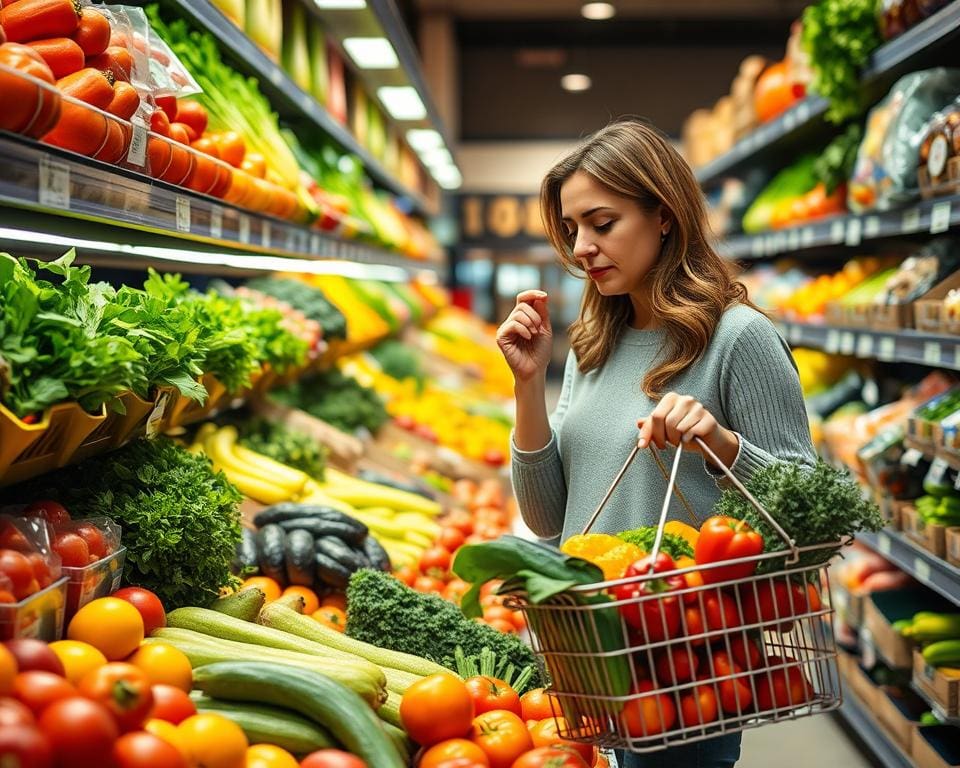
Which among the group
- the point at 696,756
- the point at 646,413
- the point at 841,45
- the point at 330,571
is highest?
the point at 841,45

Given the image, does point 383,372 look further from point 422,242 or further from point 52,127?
point 52,127

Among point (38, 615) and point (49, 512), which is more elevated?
point (49, 512)

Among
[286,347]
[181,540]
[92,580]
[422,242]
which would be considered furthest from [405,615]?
[422,242]

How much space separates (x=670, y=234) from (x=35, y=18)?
1.34m

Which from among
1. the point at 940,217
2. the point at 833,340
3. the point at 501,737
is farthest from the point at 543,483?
the point at 833,340

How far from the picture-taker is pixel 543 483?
244cm

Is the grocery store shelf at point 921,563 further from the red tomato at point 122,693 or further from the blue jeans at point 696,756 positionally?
the red tomato at point 122,693

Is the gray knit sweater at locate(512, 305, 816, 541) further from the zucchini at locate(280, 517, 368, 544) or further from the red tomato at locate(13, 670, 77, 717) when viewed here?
the red tomato at locate(13, 670, 77, 717)

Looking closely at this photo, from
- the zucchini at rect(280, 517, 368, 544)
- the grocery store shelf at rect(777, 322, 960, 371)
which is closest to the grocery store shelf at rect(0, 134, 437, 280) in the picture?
the zucchini at rect(280, 517, 368, 544)

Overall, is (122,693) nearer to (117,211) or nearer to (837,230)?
(117,211)

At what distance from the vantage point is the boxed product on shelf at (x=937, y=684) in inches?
122

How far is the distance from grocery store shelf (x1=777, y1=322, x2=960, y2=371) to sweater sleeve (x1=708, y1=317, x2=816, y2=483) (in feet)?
4.22

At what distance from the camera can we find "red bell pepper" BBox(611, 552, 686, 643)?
1.44 meters

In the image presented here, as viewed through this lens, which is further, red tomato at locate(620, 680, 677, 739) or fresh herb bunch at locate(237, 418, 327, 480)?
fresh herb bunch at locate(237, 418, 327, 480)
